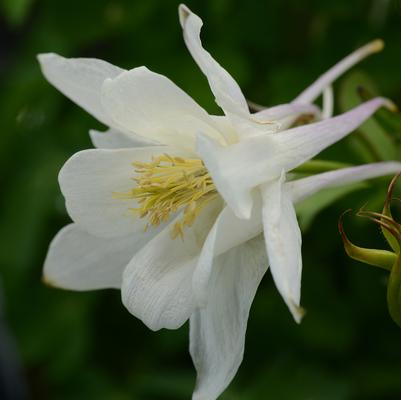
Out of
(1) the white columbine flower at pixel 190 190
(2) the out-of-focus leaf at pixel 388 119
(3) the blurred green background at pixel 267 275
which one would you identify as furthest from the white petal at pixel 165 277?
(3) the blurred green background at pixel 267 275

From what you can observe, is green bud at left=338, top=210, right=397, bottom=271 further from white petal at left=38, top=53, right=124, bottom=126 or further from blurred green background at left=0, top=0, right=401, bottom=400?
blurred green background at left=0, top=0, right=401, bottom=400

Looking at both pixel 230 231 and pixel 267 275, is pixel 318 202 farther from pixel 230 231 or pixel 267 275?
pixel 267 275

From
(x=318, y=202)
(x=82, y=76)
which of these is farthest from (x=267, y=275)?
(x=82, y=76)

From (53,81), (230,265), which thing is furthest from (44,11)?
(230,265)

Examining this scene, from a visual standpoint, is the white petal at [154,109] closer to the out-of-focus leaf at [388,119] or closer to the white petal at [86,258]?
the white petal at [86,258]

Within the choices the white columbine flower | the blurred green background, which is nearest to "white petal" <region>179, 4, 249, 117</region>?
the white columbine flower

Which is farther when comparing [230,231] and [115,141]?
[115,141]

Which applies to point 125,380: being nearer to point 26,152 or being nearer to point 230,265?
point 26,152

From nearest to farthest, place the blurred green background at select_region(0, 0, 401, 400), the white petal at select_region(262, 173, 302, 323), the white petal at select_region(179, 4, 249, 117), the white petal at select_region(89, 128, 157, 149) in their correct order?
1. the white petal at select_region(262, 173, 302, 323)
2. the white petal at select_region(179, 4, 249, 117)
3. the white petal at select_region(89, 128, 157, 149)
4. the blurred green background at select_region(0, 0, 401, 400)
